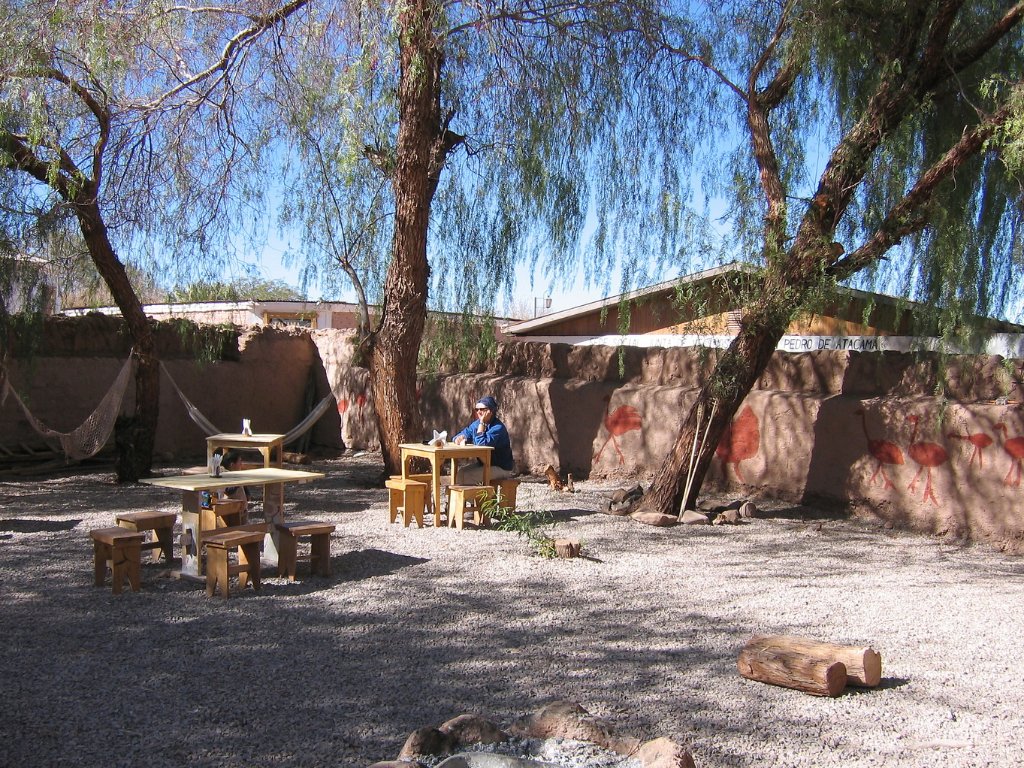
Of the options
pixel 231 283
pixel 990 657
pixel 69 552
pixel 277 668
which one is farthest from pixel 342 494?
pixel 990 657

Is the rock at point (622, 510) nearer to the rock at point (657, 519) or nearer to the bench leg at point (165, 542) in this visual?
the rock at point (657, 519)

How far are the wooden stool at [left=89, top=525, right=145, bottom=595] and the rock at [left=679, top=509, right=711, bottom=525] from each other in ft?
13.8

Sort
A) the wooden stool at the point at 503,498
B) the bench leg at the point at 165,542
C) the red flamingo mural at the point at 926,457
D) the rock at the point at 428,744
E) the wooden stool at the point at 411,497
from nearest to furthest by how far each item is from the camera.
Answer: the rock at the point at 428,744 < the bench leg at the point at 165,542 < the red flamingo mural at the point at 926,457 < the wooden stool at the point at 411,497 < the wooden stool at the point at 503,498

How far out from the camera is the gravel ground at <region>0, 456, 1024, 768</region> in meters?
3.30

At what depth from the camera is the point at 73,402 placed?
1070cm

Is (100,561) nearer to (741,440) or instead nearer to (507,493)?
(507,493)

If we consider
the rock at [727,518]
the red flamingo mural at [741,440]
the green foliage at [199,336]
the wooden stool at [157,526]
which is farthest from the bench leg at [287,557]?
the green foliage at [199,336]

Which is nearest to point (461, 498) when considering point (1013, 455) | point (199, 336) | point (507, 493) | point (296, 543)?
point (507, 493)

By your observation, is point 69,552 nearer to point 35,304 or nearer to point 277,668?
point 277,668

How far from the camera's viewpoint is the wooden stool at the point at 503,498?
752cm

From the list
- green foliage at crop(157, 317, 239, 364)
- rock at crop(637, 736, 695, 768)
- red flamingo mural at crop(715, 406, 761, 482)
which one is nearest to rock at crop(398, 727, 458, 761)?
rock at crop(637, 736, 695, 768)

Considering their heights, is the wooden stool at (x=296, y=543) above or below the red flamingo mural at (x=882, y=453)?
below

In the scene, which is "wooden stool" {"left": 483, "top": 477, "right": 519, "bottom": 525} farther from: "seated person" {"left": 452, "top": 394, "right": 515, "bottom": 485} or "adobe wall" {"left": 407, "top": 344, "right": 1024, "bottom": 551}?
"adobe wall" {"left": 407, "top": 344, "right": 1024, "bottom": 551}

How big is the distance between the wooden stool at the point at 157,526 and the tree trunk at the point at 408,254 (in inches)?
132
